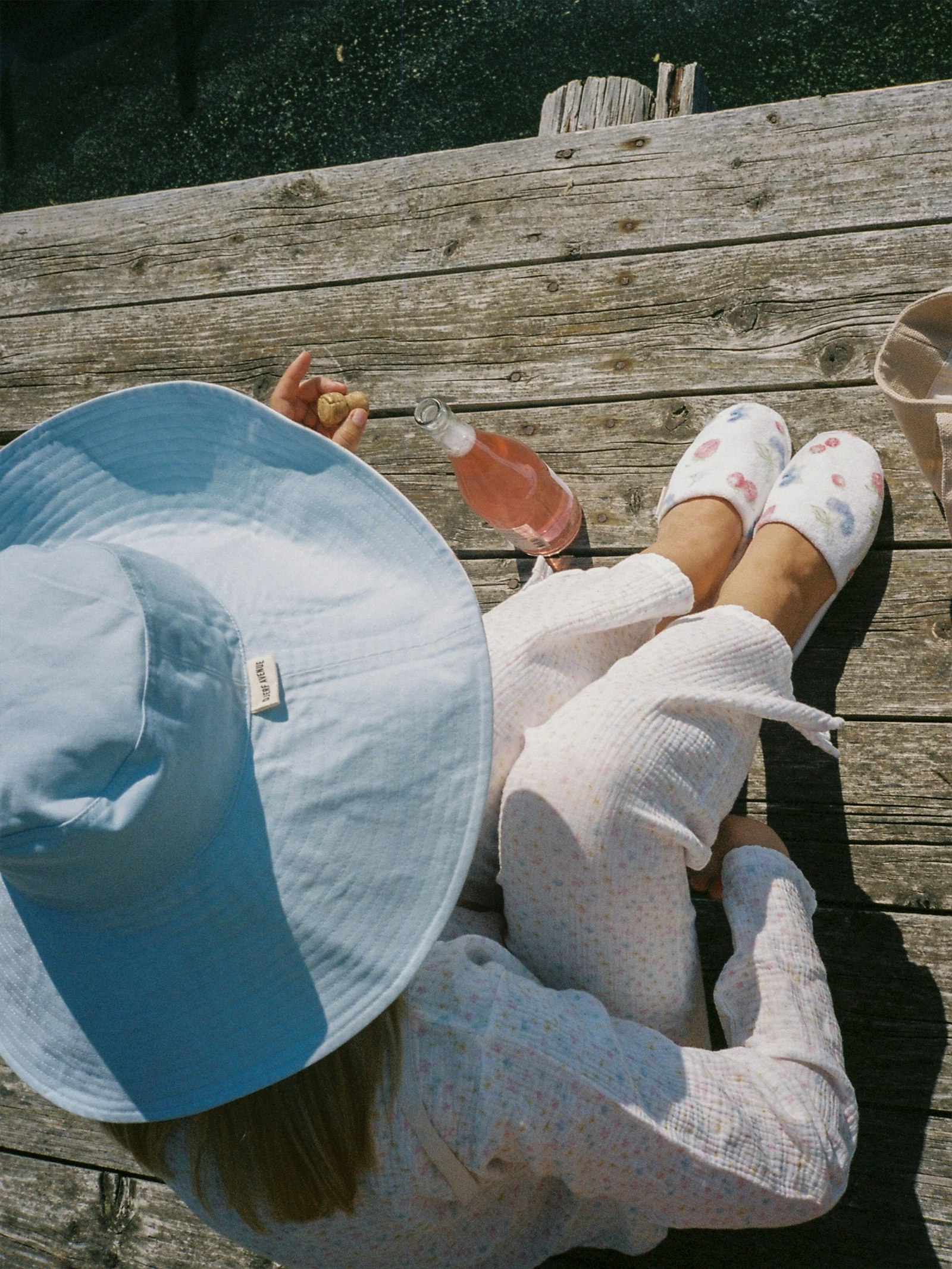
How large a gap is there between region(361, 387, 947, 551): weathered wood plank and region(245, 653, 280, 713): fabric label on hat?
831mm

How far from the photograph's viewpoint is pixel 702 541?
134 cm

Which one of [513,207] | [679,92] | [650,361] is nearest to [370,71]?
[679,92]

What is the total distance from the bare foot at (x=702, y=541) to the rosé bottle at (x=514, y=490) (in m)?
0.16

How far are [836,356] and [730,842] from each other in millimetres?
766

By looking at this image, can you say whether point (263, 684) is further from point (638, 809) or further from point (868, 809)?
point (868, 809)

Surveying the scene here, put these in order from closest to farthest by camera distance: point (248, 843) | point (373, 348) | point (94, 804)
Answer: point (94, 804)
point (248, 843)
point (373, 348)

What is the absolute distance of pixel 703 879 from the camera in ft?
3.94

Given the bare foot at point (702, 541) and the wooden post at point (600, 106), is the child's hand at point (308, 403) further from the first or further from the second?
the wooden post at point (600, 106)

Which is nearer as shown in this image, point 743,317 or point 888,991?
point 888,991

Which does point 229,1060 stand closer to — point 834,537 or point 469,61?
point 834,537

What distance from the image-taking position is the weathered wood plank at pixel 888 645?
1.30 meters

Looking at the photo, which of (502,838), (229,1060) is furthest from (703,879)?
(229,1060)

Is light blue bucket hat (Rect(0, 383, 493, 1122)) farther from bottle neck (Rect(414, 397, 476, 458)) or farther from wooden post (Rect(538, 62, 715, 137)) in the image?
wooden post (Rect(538, 62, 715, 137))

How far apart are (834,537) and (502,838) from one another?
633mm
